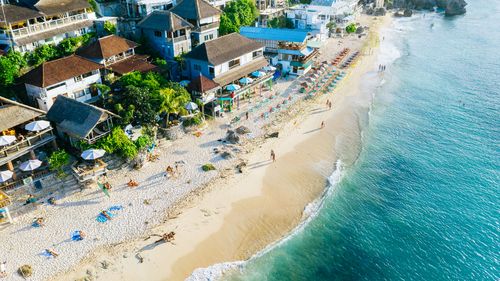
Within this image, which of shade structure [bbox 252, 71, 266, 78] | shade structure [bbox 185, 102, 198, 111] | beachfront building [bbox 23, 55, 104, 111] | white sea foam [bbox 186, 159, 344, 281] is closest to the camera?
white sea foam [bbox 186, 159, 344, 281]

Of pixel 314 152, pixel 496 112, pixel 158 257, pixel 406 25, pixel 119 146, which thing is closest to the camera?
pixel 158 257

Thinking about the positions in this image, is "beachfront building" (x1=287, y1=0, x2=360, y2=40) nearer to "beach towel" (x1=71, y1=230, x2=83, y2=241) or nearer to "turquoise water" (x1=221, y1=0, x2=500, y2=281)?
"turquoise water" (x1=221, y1=0, x2=500, y2=281)

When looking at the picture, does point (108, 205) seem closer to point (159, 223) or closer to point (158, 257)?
point (159, 223)

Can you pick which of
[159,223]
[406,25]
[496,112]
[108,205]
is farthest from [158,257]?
[406,25]

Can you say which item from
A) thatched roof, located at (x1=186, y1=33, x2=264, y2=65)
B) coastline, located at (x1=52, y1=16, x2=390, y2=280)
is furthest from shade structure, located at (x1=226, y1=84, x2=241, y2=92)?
coastline, located at (x1=52, y1=16, x2=390, y2=280)

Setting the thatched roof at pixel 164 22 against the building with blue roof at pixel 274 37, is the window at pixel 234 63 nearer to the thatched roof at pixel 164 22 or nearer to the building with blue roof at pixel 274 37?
the thatched roof at pixel 164 22

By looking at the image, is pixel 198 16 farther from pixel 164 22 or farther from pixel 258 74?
pixel 258 74

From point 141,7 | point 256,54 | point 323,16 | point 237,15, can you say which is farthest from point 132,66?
point 323,16
